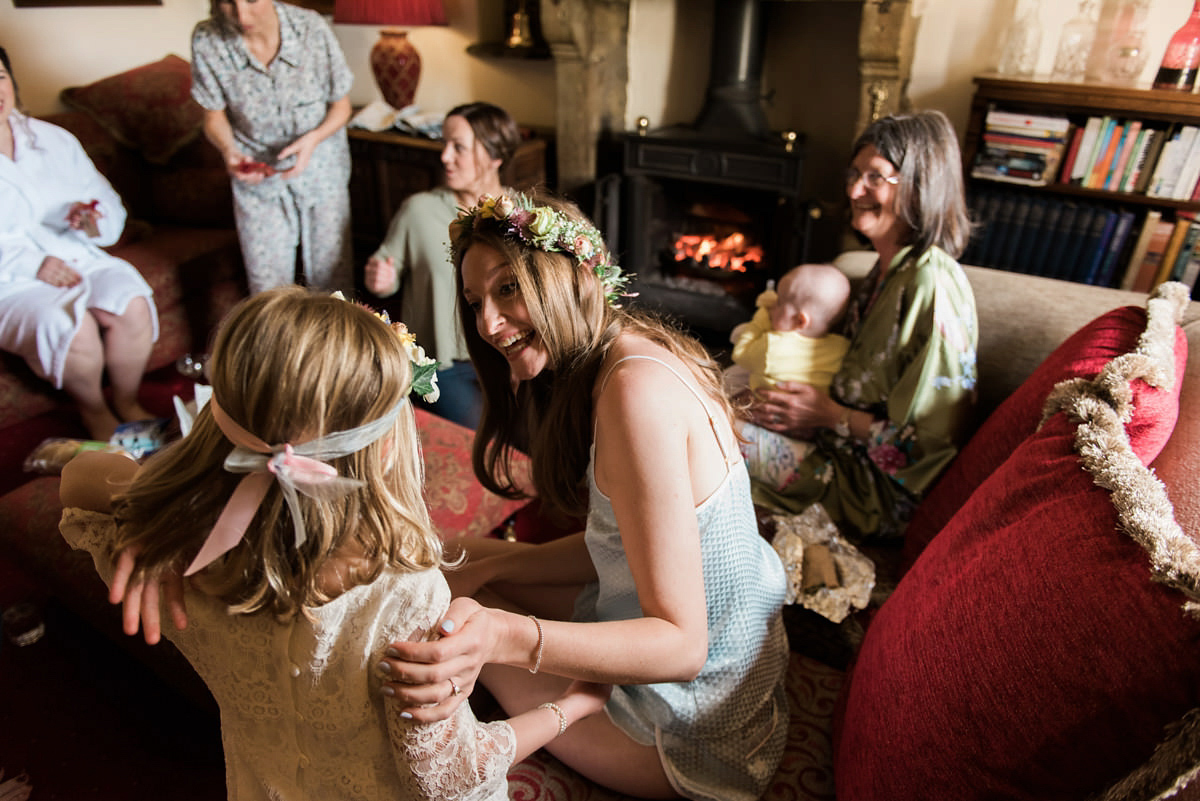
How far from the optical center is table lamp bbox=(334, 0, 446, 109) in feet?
11.6

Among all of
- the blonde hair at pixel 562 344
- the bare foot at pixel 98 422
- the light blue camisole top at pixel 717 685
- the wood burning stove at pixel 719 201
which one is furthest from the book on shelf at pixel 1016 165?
the bare foot at pixel 98 422

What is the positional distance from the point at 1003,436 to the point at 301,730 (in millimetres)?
1223

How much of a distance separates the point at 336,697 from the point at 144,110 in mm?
3535

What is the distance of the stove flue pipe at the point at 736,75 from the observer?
10.7 feet

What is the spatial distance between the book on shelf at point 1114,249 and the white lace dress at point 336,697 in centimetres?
285

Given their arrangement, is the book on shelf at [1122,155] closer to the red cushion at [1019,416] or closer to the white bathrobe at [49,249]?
the red cushion at [1019,416]

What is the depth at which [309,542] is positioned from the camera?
828 mm

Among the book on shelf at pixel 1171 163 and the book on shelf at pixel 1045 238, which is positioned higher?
the book on shelf at pixel 1171 163

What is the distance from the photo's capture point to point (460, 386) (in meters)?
2.51

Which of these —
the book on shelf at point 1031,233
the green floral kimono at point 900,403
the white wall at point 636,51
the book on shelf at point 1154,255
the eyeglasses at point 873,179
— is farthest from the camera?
the white wall at point 636,51

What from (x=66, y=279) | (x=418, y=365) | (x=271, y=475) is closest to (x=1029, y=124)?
(x=418, y=365)

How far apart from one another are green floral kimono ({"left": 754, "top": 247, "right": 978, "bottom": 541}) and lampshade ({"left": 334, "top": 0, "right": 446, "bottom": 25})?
2784 millimetres

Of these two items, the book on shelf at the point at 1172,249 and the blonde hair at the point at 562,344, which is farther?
the book on shelf at the point at 1172,249

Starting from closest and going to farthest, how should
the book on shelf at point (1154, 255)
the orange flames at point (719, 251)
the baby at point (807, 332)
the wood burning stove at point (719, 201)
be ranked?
the baby at point (807, 332) → the book on shelf at point (1154, 255) → the wood burning stove at point (719, 201) → the orange flames at point (719, 251)
